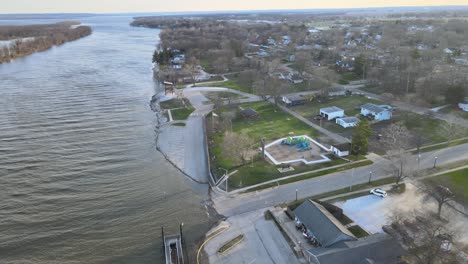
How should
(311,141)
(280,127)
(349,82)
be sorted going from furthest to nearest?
(349,82) < (280,127) < (311,141)

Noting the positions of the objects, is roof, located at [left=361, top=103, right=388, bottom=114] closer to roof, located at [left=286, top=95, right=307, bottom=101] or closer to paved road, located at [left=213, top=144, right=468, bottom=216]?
roof, located at [left=286, top=95, right=307, bottom=101]

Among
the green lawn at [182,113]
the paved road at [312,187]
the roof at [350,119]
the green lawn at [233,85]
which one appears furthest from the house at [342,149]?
the green lawn at [233,85]

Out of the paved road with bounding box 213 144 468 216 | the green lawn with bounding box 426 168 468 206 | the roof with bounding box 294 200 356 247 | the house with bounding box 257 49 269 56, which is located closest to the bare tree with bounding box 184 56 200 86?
the house with bounding box 257 49 269 56

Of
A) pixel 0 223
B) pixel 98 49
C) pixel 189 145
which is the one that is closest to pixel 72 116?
pixel 189 145

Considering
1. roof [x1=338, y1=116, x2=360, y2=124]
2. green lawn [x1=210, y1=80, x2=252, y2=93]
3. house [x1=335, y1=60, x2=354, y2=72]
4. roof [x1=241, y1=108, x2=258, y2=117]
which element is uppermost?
house [x1=335, y1=60, x2=354, y2=72]

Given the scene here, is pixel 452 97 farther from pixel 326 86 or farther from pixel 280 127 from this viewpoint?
pixel 280 127

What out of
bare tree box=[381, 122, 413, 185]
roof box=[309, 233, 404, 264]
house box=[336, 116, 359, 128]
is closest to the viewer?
roof box=[309, 233, 404, 264]

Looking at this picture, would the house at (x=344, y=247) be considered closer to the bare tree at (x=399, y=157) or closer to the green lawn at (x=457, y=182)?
the bare tree at (x=399, y=157)
